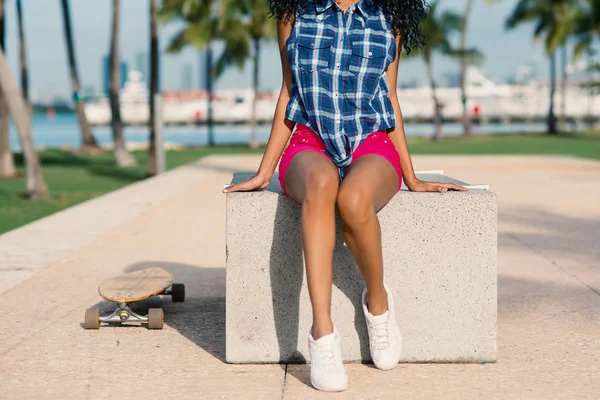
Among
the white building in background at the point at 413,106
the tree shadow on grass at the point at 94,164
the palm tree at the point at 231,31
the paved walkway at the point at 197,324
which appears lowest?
A: the white building in background at the point at 413,106

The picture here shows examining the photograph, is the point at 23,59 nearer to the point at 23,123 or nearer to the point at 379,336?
the point at 23,123

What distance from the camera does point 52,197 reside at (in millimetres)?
13406

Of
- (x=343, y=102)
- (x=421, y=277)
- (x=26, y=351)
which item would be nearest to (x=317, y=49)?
(x=343, y=102)

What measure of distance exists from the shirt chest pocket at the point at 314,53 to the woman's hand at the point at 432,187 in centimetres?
68

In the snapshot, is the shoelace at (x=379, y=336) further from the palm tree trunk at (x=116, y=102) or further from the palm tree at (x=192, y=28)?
the palm tree at (x=192, y=28)

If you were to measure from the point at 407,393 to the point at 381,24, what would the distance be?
5.44 feet

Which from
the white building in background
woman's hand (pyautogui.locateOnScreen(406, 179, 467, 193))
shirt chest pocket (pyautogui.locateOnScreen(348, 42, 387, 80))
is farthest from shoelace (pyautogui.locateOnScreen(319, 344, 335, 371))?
the white building in background

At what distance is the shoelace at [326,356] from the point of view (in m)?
3.59

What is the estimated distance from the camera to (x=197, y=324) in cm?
487

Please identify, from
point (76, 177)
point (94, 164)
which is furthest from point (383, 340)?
point (94, 164)

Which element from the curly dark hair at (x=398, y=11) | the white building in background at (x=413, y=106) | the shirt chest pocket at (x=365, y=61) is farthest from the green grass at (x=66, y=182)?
the white building in background at (x=413, y=106)

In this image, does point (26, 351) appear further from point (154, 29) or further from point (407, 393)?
point (154, 29)

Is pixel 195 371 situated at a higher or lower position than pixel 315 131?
lower

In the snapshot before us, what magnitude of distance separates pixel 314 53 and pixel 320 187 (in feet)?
2.37
